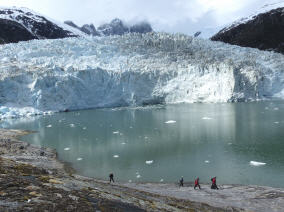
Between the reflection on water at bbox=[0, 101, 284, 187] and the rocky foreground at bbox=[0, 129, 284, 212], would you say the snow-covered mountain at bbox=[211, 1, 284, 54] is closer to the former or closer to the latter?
the reflection on water at bbox=[0, 101, 284, 187]

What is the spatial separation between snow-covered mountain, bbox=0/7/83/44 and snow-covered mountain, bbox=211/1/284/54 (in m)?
60.7

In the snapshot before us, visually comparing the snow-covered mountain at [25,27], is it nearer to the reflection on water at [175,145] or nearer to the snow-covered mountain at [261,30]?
the snow-covered mountain at [261,30]

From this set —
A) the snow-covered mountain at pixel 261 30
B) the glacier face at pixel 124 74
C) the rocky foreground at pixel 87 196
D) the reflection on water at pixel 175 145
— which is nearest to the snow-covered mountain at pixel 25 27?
the glacier face at pixel 124 74

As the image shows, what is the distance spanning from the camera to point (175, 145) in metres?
22.9

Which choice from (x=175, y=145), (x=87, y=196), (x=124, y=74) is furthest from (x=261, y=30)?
(x=87, y=196)

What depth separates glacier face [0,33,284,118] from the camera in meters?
47.9

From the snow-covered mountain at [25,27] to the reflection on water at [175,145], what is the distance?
73.0m

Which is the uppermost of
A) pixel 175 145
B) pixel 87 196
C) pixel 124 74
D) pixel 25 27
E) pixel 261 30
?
pixel 25 27

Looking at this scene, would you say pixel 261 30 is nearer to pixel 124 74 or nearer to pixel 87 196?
pixel 124 74

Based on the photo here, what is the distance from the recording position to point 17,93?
47.1m

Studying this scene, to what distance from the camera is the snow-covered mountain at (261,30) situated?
10421 cm

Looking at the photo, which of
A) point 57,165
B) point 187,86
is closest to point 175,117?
point 187,86

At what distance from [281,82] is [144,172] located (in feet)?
143

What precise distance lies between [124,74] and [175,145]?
31.5 m
